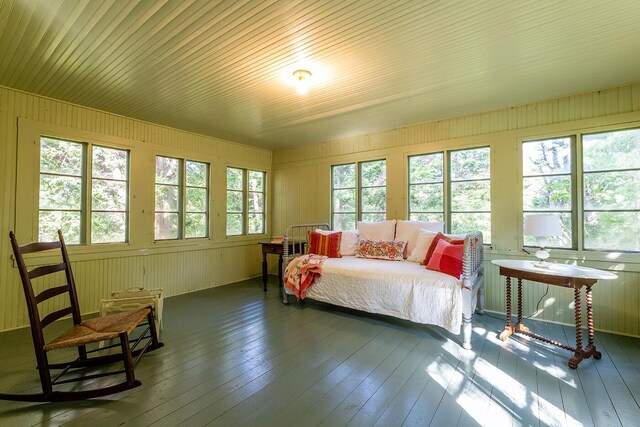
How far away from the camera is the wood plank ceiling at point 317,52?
193 cm

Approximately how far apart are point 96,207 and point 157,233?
85cm

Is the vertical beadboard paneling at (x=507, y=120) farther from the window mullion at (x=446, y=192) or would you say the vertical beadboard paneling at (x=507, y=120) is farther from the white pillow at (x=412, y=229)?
the white pillow at (x=412, y=229)

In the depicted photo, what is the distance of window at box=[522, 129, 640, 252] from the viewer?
10.1ft

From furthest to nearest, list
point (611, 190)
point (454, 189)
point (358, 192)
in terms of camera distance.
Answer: point (358, 192)
point (454, 189)
point (611, 190)

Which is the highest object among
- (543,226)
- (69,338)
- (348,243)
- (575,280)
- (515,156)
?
(515,156)

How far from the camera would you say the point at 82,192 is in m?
3.70

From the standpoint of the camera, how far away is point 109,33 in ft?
7.05

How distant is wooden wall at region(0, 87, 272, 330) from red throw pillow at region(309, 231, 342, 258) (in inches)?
73.3

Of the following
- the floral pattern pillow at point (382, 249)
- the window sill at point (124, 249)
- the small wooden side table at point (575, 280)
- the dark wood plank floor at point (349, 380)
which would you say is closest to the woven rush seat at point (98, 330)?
the dark wood plank floor at point (349, 380)

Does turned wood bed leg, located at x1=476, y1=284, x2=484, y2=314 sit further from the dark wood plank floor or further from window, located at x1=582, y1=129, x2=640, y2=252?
window, located at x1=582, y1=129, x2=640, y2=252

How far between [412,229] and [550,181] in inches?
66.6

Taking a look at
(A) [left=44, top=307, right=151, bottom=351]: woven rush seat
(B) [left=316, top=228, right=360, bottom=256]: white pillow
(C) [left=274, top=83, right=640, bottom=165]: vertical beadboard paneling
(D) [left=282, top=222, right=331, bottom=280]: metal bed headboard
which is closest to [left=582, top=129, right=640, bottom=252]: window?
(C) [left=274, top=83, right=640, bottom=165]: vertical beadboard paneling

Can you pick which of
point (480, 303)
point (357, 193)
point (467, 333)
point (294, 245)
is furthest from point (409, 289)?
point (357, 193)

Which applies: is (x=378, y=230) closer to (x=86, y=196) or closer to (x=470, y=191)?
(x=470, y=191)
